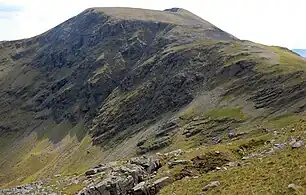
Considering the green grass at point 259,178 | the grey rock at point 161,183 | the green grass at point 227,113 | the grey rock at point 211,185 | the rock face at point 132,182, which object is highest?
the green grass at point 259,178

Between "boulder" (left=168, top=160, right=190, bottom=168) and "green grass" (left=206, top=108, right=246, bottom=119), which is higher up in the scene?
"boulder" (left=168, top=160, right=190, bottom=168)

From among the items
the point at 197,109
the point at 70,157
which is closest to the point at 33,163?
the point at 70,157

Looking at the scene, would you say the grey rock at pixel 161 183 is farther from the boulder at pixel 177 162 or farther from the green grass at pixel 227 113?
the green grass at pixel 227 113

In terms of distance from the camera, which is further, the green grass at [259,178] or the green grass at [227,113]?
the green grass at [227,113]

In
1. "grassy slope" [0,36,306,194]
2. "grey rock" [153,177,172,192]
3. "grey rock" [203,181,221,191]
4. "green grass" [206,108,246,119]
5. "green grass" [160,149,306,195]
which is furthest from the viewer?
"green grass" [206,108,246,119]

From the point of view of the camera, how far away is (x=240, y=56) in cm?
16250

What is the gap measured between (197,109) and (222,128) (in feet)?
76.9

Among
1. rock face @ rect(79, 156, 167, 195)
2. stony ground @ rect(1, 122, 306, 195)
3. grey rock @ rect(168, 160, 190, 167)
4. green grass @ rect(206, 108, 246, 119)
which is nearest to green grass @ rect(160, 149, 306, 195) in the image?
stony ground @ rect(1, 122, 306, 195)

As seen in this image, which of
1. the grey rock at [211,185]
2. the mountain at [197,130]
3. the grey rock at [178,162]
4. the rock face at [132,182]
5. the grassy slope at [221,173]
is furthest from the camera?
the grey rock at [178,162]

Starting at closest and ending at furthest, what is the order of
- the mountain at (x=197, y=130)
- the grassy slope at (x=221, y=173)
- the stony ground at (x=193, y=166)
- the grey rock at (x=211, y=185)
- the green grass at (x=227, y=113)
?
1. the grassy slope at (x=221, y=173)
2. the grey rock at (x=211, y=185)
3. the stony ground at (x=193, y=166)
4. the mountain at (x=197, y=130)
5. the green grass at (x=227, y=113)

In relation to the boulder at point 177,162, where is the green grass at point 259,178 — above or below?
above

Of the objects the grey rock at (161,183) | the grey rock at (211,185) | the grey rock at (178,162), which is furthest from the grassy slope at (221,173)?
the grey rock at (178,162)

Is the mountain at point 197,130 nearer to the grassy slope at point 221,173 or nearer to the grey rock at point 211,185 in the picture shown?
the grassy slope at point 221,173

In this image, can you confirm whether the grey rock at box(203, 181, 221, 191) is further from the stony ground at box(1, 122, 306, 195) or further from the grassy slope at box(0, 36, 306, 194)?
the grassy slope at box(0, 36, 306, 194)
